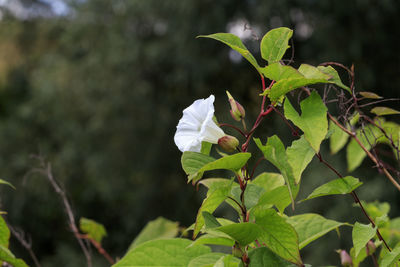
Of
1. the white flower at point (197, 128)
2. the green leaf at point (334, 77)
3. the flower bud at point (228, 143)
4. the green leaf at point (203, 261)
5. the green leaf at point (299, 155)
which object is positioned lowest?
the green leaf at point (203, 261)

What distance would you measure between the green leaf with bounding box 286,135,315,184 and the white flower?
0.07 meters

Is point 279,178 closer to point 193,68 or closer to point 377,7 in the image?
point 377,7

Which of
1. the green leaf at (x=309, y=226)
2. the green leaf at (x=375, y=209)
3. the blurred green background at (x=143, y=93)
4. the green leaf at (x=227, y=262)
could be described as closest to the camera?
the green leaf at (x=227, y=262)

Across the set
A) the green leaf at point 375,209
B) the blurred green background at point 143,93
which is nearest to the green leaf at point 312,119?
the green leaf at point 375,209

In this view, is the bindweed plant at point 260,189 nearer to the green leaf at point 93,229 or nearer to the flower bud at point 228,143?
the flower bud at point 228,143

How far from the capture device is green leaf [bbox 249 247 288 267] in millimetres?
370

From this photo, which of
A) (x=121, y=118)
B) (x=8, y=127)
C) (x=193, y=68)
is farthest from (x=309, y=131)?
(x=8, y=127)

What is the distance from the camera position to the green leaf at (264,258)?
0.37 m

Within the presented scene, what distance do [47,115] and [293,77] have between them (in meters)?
5.68

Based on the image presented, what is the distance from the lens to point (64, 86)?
17.0 ft

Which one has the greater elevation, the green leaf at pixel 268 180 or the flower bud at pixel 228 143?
the flower bud at pixel 228 143

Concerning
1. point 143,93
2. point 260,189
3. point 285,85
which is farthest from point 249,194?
point 143,93

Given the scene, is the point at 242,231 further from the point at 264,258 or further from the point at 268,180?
the point at 268,180

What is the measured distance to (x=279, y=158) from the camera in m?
0.37
